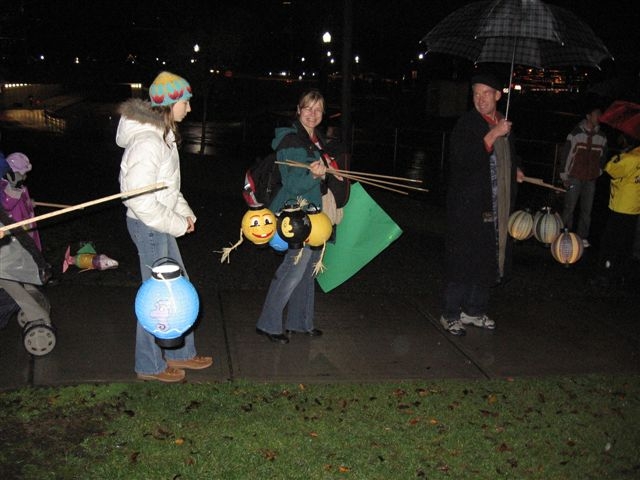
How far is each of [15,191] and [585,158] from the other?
6858mm

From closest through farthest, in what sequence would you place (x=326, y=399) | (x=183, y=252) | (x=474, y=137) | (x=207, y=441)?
(x=207, y=441)
(x=326, y=399)
(x=474, y=137)
(x=183, y=252)

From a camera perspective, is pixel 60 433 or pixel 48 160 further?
pixel 48 160

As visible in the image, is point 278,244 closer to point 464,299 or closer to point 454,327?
point 454,327

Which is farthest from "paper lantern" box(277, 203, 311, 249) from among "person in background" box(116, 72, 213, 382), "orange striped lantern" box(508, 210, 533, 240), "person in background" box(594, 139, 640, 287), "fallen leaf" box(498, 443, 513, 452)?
"person in background" box(594, 139, 640, 287)

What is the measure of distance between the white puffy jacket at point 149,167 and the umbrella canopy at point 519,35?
2.70 m

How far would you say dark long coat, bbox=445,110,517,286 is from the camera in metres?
5.27

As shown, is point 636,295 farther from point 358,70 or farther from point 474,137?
point 358,70

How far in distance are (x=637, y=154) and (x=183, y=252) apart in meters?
4.96

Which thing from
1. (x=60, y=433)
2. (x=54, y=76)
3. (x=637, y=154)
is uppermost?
(x=54, y=76)

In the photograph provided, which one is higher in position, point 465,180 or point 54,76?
point 54,76

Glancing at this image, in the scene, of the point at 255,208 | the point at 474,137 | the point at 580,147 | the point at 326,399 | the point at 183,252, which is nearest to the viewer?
the point at 326,399

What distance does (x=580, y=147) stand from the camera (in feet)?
29.2

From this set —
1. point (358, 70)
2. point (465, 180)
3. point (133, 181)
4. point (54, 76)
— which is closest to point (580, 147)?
point (465, 180)

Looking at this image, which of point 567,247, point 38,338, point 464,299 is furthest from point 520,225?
point 38,338
